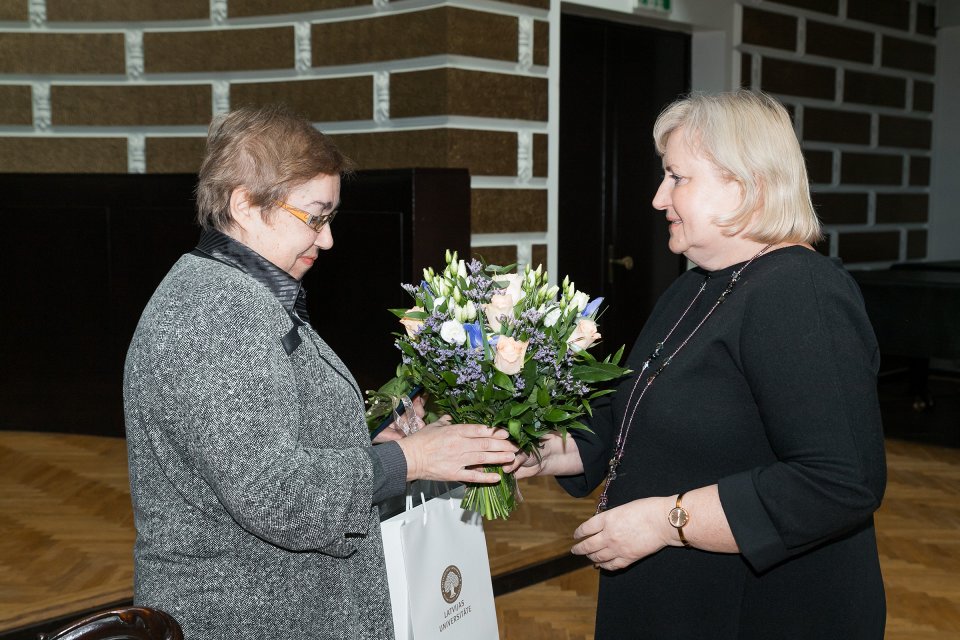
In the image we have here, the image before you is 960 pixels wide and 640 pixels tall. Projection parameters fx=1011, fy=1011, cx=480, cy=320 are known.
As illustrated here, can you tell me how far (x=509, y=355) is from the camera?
1795 millimetres

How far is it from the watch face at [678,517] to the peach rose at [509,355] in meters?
0.37

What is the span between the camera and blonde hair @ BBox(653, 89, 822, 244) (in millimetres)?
1827

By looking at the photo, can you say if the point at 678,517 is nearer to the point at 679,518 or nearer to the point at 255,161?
the point at 679,518

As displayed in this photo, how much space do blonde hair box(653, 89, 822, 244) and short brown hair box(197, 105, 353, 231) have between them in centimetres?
75

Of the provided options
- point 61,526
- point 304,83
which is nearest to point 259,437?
point 61,526

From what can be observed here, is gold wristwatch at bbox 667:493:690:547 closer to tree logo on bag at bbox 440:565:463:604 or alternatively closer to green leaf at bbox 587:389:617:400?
green leaf at bbox 587:389:617:400

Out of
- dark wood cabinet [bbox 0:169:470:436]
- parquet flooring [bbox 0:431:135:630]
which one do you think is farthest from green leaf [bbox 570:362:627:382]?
dark wood cabinet [bbox 0:169:470:436]

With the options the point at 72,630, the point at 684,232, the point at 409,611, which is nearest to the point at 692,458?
the point at 684,232

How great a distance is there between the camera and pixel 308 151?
1910mm

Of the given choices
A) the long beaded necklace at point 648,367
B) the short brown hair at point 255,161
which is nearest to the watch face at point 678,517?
the long beaded necklace at point 648,367

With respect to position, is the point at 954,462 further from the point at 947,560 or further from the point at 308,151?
the point at 308,151

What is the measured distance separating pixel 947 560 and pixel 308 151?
12.8 feet

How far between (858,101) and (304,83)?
484 cm

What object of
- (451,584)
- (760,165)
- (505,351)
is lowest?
(451,584)
